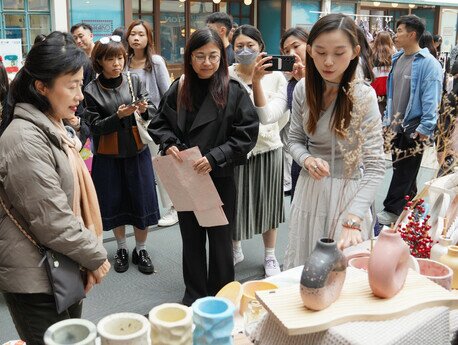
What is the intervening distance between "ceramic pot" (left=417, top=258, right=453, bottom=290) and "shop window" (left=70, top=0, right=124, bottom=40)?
7.13 m

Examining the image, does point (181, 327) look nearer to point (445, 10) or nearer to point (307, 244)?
point (307, 244)

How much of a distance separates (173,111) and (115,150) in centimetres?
69

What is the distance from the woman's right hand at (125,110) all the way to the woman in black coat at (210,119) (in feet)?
1.27

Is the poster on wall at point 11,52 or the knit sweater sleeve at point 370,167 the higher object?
the poster on wall at point 11,52

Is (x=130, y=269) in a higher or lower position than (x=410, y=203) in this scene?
lower

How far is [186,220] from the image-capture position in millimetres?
2355

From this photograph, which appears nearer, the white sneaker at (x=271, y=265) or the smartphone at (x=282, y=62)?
Answer: the smartphone at (x=282, y=62)

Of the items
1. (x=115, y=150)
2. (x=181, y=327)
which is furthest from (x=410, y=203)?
(x=115, y=150)

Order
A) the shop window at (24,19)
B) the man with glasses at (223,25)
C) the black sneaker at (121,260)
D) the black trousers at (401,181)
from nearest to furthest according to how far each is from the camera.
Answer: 1. the black sneaker at (121,260)
2. the black trousers at (401,181)
3. the man with glasses at (223,25)
4. the shop window at (24,19)

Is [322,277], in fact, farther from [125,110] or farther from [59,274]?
[125,110]

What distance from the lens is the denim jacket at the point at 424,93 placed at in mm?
3605

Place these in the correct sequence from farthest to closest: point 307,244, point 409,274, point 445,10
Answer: point 445,10 → point 307,244 → point 409,274

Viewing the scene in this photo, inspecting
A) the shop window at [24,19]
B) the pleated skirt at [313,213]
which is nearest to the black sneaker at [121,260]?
the pleated skirt at [313,213]

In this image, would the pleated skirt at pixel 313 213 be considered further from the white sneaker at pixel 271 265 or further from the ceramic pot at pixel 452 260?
the white sneaker at pixel 271 265
